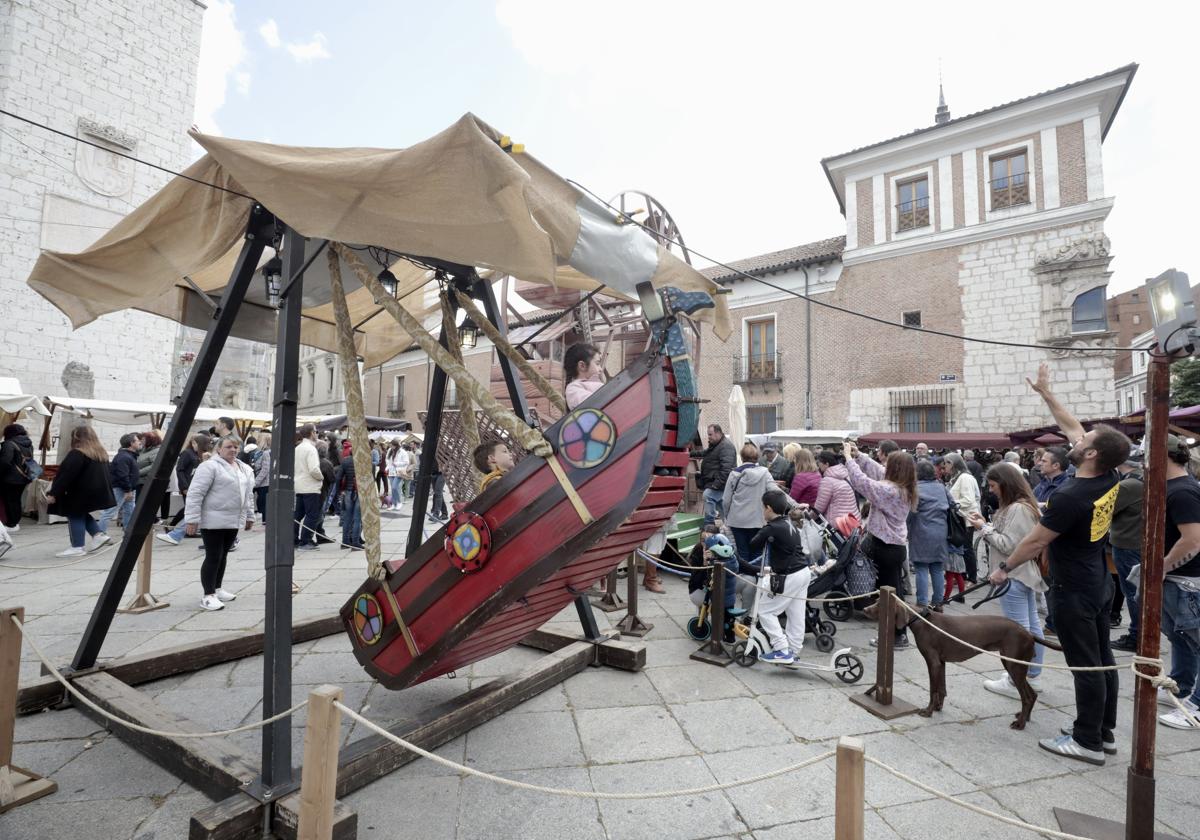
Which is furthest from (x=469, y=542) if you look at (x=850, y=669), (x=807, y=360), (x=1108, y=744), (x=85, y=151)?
(x=807, y=360)

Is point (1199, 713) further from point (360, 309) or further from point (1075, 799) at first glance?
point (360, 309)

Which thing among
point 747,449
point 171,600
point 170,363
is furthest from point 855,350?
point 170,363

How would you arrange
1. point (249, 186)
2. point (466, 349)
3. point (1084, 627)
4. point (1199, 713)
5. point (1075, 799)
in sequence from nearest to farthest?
point (249, 186) < point (1075, 799) < point (1084, 627) < point (1199, 713) < point (466, 349)

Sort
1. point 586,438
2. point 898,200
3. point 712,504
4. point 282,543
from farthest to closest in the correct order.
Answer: point 898,200
point 712,504
point 282,543
point 586,438

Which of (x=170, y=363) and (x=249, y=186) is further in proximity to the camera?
(x=170, y=363)

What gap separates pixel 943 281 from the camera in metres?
18.6

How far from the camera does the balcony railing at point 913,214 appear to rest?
1912 centimetres

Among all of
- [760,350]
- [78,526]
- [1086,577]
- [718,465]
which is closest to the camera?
[1086,577]

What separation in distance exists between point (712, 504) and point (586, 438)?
4.95 m

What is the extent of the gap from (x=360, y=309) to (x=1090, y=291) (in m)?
19.7

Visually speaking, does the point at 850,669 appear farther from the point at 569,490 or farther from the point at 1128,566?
the point at 569,490

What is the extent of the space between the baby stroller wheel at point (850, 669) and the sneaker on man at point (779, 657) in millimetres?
313

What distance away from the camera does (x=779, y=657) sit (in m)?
4.36

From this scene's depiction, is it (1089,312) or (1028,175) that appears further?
(1028,175)
